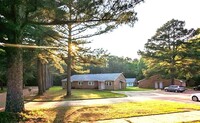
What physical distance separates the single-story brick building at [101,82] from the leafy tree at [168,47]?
24.5ft

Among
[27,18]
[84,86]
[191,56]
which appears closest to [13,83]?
[27,18]

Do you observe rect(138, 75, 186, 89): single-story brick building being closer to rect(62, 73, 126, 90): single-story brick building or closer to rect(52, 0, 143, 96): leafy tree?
rect(62, 73, 126, 90): single-story brick building

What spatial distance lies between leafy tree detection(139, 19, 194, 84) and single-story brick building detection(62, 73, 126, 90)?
24.5ft

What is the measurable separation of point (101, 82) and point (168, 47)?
1514 cm

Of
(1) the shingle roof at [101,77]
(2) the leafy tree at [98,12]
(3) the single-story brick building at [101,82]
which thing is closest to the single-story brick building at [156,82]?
(3) the single-story brick building at [101,82]

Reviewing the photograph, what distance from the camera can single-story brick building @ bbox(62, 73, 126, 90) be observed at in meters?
53.0

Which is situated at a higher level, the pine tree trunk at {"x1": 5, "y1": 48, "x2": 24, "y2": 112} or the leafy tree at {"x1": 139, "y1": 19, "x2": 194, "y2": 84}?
the leafy tree at {"x1": 139, "y1": 19, "x2": 194, "y2": 84}

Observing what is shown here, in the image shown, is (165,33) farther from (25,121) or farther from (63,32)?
(25,121)

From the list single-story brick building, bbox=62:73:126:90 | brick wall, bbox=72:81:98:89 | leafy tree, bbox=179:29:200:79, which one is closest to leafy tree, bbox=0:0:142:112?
leafy tree, bbox=179:29:200:79

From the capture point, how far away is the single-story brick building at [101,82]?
2085 inches

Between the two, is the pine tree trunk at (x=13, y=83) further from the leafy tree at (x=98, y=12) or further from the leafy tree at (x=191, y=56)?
the leafy tree at (x=191, y=56)

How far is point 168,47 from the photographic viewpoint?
50438 mm

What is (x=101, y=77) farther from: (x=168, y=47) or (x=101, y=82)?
(x=168, y=47)

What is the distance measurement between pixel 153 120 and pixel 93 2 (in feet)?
22.7
